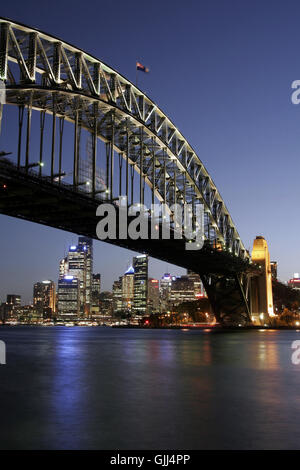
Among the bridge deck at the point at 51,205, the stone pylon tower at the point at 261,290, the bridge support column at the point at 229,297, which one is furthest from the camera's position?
the stone pylon tower at the point at 261,290

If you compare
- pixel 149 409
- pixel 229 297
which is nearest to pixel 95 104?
pixel 149 409

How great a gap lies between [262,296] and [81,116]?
5596 centimetres

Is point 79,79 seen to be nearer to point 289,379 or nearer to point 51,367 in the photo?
point 51,367

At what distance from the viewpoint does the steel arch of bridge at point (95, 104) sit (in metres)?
30.9

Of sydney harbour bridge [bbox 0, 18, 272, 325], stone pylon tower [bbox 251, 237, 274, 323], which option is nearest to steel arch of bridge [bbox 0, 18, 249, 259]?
sydney harbour bridge [bbox 0, 18, 272, 325]

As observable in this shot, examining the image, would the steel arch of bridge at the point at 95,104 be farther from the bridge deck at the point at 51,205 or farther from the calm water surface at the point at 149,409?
the calm water surface at the point at 149,409

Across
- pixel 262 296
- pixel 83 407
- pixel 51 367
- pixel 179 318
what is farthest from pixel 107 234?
pixel 179 318

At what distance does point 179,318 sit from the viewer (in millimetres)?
152750

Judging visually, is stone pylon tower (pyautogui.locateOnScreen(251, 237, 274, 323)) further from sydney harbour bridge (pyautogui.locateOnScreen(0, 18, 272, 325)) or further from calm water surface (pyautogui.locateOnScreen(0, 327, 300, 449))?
calm water surface (pyautogui.locateOnScreen(0, 327, 300, 449))

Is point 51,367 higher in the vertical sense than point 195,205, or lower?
lower

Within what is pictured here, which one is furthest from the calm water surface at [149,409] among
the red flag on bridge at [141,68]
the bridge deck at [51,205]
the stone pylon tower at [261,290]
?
the stone pylon tower at [261,290]

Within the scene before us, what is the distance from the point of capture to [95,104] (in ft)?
129

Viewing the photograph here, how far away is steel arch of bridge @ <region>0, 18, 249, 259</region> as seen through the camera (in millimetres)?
30891

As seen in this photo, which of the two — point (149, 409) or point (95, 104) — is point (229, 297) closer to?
point (95, 104)
